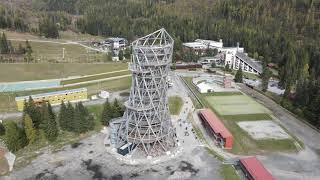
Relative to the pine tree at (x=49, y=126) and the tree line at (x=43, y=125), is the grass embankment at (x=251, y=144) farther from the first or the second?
the pine tree at (x=49, y=126)

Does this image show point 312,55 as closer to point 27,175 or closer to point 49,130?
point 49,130

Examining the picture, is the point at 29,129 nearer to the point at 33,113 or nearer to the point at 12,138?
the point at 12,138

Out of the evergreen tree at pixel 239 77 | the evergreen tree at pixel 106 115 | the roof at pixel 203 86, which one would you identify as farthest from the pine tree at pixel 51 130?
the evergreen tree at pixel 239 77

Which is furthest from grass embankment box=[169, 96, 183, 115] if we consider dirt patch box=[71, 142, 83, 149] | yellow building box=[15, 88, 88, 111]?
dirt patch box=[71, 142, 83, 149]

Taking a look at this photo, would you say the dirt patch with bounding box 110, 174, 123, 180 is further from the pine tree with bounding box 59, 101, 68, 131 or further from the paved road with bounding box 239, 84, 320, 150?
the paved road with bounding box 239, 84, 320, 150

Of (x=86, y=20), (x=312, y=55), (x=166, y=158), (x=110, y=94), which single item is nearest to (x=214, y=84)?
(x=110, y=94)

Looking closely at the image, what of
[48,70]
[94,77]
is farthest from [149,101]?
[48,70]

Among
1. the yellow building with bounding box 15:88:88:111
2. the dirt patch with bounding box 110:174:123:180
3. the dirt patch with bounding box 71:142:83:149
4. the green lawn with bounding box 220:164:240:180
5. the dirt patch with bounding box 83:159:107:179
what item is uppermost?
the yellow building with bounding box 15:88:88:111
